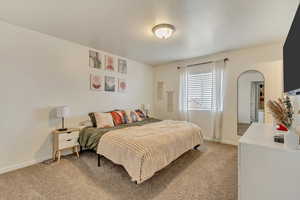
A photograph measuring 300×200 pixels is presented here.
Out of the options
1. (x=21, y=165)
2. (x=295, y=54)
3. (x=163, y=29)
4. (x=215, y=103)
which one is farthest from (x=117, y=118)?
(x=295, y=54)

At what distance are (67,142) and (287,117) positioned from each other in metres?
3.18

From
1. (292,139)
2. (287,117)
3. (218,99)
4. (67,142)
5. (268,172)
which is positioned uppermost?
(218,99)

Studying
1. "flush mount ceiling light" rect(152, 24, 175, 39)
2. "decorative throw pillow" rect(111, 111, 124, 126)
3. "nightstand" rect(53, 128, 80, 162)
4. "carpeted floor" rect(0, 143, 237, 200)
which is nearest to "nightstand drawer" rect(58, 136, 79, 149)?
"nightstand" rect(53, 128, 80, 162)

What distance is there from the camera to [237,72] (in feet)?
11.6

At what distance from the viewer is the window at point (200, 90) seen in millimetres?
3891

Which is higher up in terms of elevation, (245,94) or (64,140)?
(245,94)

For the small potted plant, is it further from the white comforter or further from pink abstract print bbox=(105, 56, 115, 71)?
pink abstract print bbox=(105, 56, 115, 71)

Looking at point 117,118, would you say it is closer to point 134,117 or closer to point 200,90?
point 134,117

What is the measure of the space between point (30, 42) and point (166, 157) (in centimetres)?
311

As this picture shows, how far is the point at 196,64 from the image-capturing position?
164 inches

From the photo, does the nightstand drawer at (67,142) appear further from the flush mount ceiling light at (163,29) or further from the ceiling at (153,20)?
the flush mount ceiling light at (163,29)

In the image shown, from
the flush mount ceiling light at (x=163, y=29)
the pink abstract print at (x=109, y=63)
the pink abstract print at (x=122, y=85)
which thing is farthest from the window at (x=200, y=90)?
the pink abstract print at (x=109, y=63)

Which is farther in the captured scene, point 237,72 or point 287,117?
point 237,72

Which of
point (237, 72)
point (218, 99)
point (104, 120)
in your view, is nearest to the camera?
point (104, 120)
